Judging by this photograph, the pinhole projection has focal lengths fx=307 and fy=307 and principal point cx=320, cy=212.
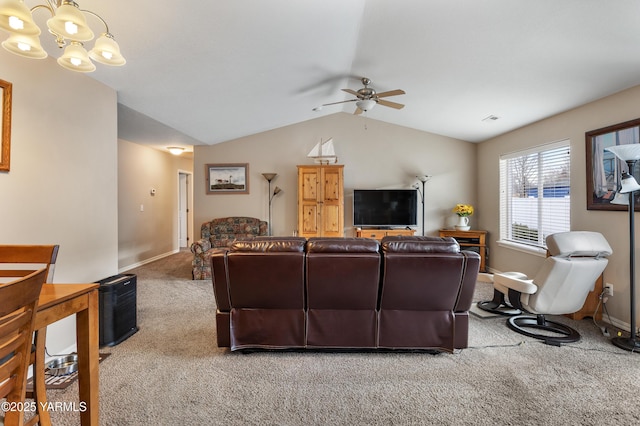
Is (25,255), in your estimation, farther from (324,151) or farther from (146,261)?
(146,261)

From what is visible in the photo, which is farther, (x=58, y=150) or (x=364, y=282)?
(x=58, y=150)

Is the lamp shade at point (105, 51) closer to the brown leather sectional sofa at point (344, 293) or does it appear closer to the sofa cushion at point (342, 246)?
the brown leather sectional sofa at point (344, 293)

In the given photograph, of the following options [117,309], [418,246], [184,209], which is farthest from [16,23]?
[184,209]

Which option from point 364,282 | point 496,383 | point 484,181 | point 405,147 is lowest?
point 496,383

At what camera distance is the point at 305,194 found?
5559mm

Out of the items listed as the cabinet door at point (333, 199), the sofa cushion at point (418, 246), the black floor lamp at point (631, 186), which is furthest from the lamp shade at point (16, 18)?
the cabinet door at point (333, 199)

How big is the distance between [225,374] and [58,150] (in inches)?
86.9

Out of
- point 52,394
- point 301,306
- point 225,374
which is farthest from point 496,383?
point 52,394

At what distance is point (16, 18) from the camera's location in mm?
1300

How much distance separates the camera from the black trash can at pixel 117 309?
2605 millimetres

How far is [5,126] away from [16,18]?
3.73ft

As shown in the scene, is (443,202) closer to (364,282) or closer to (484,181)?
(484,181)

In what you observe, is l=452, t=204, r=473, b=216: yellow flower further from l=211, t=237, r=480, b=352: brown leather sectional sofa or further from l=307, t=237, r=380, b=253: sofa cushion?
l=307, t=237, r=380, b=253: sofa cushion

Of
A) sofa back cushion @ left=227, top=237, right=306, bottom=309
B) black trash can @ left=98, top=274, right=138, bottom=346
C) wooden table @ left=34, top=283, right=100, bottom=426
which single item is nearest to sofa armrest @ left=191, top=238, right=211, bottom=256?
black trash can @ left=98, top=274, right=138, bottom=346
